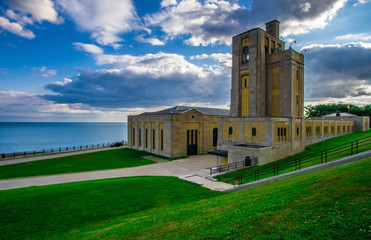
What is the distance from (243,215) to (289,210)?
1.71 m

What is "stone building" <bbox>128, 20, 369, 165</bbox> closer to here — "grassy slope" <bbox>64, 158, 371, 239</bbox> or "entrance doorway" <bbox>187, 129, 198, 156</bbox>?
"entrance doorway" <bbox>187, 129, 198, 156</bbox>

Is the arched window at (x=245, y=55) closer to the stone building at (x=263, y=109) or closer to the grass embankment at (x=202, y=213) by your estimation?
the stone building at (x=263, y=109)

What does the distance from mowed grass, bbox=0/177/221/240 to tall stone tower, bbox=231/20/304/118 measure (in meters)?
21.0

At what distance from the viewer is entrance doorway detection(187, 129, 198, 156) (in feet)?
146

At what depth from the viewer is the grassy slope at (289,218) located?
6.03 metres

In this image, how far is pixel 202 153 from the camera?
4609 centimetres

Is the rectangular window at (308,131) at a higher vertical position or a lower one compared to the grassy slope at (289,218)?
higher

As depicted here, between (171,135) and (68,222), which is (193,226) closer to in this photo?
(68,222)

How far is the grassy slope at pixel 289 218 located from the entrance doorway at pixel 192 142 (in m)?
33.9

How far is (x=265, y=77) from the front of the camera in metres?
34.6

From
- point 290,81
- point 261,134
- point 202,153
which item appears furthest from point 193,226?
point 202,153

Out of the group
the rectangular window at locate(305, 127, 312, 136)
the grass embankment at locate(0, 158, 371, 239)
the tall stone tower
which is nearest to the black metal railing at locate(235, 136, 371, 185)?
the grass embankment at locate(0, 158, 371, 239)

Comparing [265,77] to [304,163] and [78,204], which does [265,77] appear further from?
[78,204]

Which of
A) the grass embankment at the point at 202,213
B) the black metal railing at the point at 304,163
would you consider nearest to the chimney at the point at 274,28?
the black metal railing at the point at 304,163
